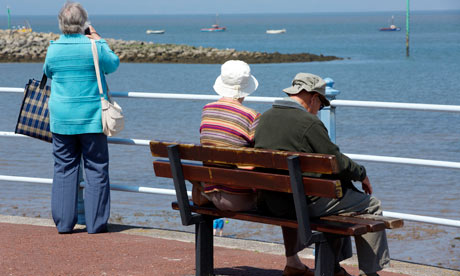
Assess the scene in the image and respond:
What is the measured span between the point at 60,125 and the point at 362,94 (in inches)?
1208

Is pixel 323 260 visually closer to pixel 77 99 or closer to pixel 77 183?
pixel 77 99

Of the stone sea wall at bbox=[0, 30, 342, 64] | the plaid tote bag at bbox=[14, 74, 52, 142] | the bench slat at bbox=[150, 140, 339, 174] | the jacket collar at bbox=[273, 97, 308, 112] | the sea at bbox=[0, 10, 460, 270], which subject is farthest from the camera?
the stone sea wall at bbox=[0, 30, 342, 64]

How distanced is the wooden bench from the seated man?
0.07 m

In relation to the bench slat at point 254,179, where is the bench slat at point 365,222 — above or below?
below

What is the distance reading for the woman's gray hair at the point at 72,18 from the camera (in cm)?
529

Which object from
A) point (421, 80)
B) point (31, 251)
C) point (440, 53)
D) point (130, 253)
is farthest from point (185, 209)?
point (440, 53)

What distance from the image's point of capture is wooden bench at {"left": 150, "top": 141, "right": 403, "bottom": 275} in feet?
11.7

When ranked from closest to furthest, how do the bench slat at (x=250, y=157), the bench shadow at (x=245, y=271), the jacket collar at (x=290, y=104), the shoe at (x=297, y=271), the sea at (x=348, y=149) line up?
the bench slat at (x=250, y=157) < the jacket collar at (x=290, y=104) < the shoe at (x=297, y=271) < the bench shadow at (x=245, y=271) < the sea at (x=348, y=149)

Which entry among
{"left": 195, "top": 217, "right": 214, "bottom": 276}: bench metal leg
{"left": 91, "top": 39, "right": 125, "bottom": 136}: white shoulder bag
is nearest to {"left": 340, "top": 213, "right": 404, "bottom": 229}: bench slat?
{"left": 195, "top": 217, "right": 214, "bottom": 276}: bench metal leg

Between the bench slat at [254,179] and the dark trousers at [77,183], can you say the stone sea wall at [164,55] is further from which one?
the bench slat at [254,179]

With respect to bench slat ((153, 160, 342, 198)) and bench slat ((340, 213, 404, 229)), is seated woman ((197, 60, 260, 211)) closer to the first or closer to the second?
bench slat ((153, 160, 342, 198))

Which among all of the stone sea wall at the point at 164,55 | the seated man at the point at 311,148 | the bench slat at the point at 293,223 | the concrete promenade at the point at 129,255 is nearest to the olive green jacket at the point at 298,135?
the seated man at the point at 311,148

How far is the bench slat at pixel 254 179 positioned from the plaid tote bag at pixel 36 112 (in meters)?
1.69

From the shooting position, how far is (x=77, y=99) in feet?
17.5
